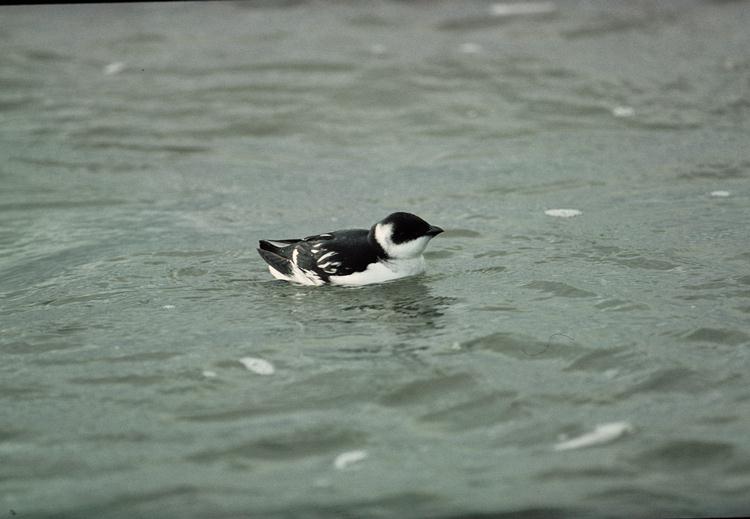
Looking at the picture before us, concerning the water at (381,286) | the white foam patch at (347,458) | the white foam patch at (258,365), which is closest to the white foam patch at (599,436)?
the water at (381,286)

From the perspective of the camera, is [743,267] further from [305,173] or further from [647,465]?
[305,173]

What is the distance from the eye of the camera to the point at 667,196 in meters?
10.8

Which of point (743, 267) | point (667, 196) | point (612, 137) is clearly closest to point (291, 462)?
point (743, 267)

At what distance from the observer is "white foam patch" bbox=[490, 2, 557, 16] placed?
18.9 metres

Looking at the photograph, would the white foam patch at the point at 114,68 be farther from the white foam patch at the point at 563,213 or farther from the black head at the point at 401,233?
the black head at the point at 401,233

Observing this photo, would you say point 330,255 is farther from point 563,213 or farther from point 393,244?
point 563,213

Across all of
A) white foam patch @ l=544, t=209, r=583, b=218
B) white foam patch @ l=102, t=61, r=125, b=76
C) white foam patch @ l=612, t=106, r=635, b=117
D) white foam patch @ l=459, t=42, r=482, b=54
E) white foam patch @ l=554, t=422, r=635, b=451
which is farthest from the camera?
white foam patch @ l=459, t=42, r=482, b=54

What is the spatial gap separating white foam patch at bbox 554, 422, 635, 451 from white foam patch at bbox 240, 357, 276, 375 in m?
1.95

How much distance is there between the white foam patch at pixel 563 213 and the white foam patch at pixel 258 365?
161 inches

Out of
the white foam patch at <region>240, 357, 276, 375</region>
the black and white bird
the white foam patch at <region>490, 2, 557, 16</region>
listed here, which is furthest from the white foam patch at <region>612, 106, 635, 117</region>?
the white foam patch at <region>240, 357, 276, 375</region>

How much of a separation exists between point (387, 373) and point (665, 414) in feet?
5.45

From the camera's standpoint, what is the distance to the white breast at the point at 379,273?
27.7 ft

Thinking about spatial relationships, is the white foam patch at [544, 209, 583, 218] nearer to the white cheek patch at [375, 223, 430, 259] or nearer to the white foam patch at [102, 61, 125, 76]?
the white cheek patch at [375, 223, 430, 259]

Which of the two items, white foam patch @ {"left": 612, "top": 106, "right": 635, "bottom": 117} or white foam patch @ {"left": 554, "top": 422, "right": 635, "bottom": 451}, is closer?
white foam patch @ {"left": 554, "top": 422, "right": 635, "bottom": 451}
